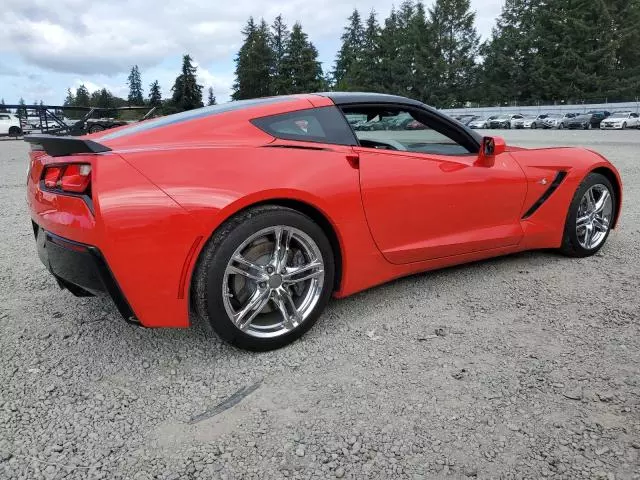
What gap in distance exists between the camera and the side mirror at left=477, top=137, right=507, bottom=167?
328 cm

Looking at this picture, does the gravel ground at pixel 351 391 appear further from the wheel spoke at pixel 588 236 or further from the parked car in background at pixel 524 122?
the parked car in background at pixel 524 122

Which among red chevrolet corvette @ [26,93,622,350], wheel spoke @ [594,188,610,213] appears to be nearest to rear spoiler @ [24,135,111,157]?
red chevrolet corvette @ [26,93,622,350]

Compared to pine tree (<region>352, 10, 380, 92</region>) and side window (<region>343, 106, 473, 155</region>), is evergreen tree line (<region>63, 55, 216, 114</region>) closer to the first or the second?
pine tree (<region>352, 10, 380, 92</region>)

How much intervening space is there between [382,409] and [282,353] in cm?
67

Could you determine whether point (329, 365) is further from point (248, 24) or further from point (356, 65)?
point (248, 24)

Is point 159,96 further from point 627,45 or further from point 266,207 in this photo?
point 266,207

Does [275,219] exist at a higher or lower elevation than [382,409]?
higher

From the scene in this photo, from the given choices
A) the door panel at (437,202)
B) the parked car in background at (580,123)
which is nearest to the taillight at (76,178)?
the door panel at (437,202)

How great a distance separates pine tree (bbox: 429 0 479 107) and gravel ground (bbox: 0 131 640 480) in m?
73.0

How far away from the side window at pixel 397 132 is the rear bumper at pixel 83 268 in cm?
148

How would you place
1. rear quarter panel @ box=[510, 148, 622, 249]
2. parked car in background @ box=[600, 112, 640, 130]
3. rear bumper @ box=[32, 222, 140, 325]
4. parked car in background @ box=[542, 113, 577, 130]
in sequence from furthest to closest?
parked car in background @ box=[542, 113, 577, 130] → parked car in background @ box=[600, 112, 640, 130] → rear quarter panel @ box=[510, 148, 622, 249] → rear bumper @ box=[32, 222, 140, 325]

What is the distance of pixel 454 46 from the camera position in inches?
2837

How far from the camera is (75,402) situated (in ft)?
6.97

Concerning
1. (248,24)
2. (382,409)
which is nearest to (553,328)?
(382,409)
